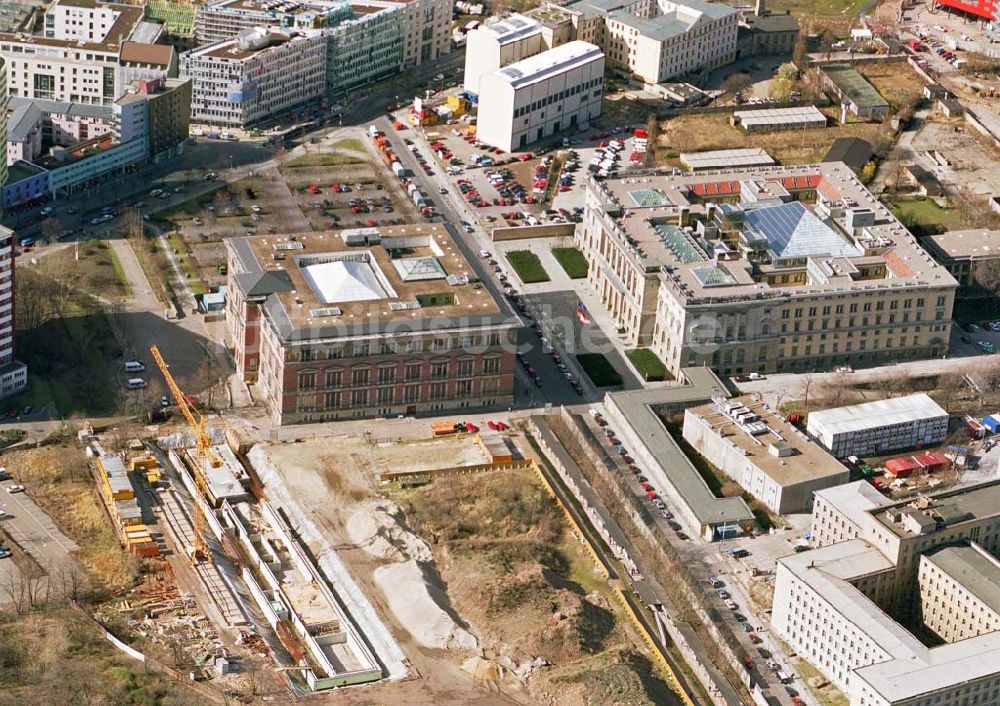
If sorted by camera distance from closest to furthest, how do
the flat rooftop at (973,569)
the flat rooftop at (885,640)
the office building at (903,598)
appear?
the flat rooftop at (885,640), the office building at (903,598), the flat rooftop at (973,569)

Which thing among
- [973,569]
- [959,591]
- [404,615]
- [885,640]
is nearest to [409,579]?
[404,615]

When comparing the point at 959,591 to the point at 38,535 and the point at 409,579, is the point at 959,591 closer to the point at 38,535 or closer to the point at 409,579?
the point at 409,579

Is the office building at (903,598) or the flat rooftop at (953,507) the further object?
the flat rooftop at (953,507)

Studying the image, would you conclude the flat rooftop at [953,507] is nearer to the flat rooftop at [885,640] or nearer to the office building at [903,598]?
the office building at [903,598]

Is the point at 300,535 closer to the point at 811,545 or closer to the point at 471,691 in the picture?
the point at 471,691

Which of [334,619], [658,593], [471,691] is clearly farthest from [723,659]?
[334,619]

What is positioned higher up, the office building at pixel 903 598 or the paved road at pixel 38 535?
the office building at pixel 903 598

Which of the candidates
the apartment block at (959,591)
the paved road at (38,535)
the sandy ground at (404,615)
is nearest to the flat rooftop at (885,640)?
the apartment block at (959,591)
